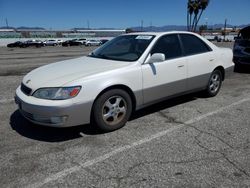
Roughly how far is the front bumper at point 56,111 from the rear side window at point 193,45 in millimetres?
2530

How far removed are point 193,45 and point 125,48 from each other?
1498 millimetres

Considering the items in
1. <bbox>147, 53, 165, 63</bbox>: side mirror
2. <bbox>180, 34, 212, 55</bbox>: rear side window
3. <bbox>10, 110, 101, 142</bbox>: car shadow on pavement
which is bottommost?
<bbox>10, 110, 101, 142</bbox>: car shadow on pavement

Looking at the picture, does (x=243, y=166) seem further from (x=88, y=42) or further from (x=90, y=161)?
(x=88, y=42)

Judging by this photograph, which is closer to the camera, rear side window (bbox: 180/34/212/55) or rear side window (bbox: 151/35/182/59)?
rear side window (bbox: 151/35/182/59)

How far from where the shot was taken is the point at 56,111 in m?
3.60

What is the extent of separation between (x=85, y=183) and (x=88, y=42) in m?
49.8

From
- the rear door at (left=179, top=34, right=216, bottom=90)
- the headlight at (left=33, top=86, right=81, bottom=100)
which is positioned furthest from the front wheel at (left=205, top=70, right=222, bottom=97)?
the headlight at (left=33, top=86, right=81, bottom=100)

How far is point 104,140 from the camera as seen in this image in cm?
391

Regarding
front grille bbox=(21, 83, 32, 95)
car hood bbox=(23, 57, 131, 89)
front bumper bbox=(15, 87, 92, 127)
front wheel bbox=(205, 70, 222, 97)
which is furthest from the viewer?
front wheel bbox=(205, 70, 222, 97)

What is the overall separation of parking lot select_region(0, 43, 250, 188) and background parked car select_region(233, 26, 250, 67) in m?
4.89

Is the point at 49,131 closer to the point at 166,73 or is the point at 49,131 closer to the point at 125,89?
the point at 125,89

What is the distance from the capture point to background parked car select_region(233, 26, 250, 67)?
9.45 meters

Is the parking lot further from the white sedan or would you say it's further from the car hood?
the car hood

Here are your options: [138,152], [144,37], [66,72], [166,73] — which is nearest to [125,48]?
[144,37]
